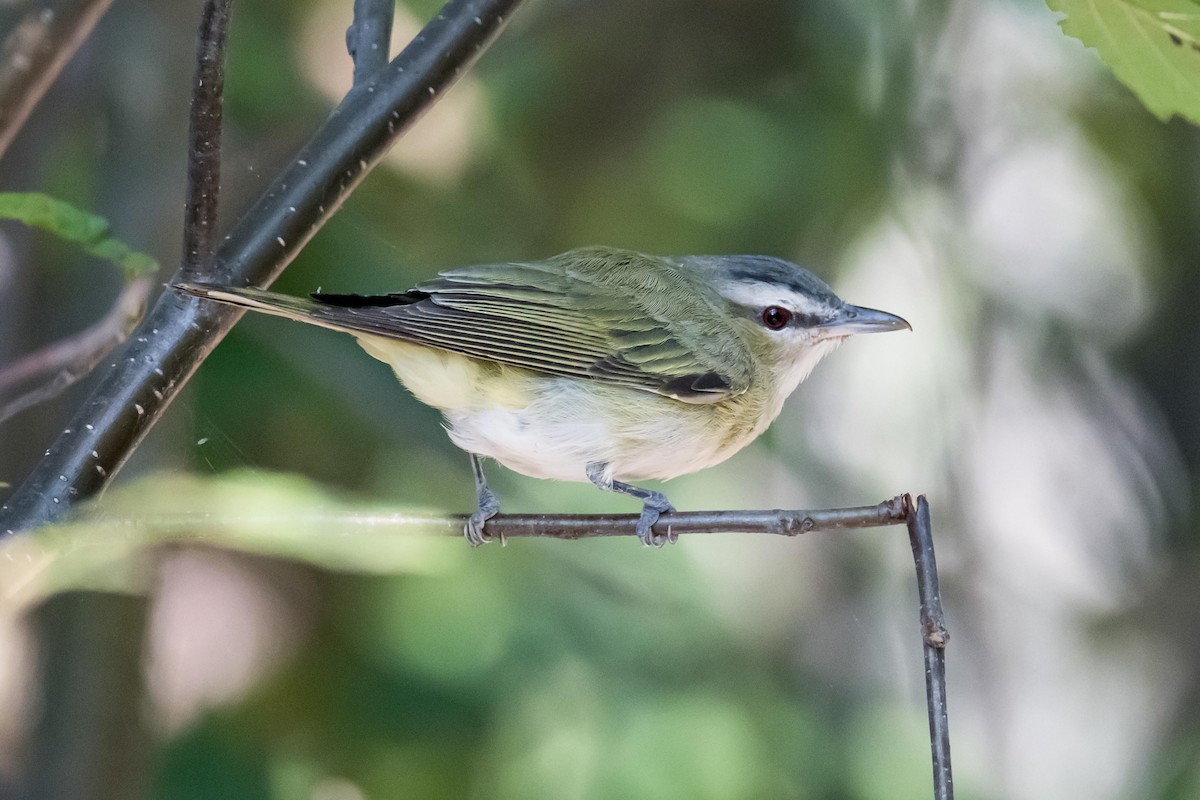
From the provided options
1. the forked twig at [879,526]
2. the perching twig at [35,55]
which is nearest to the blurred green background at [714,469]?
the perching twig at [35,55]

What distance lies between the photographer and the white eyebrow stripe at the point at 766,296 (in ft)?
9.04

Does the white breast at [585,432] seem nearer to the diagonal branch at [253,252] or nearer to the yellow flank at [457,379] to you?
the yellow flank at [457,379]

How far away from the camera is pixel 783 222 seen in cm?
418

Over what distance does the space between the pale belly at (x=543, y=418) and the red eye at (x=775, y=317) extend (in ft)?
1.71

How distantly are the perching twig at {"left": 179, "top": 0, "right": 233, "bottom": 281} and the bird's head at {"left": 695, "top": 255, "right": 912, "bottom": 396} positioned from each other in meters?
1.49

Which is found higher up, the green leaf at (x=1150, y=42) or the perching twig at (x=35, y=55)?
the perching twig at (x=35, y=55)

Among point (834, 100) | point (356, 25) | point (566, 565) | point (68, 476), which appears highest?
point (834, 100)

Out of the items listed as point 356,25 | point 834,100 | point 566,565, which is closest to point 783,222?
point 834,100

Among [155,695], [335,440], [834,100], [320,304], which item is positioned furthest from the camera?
→ [834,100]

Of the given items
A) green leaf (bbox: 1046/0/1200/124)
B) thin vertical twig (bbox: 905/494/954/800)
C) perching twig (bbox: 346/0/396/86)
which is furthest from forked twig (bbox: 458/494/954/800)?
perching twig (bbox: 346/0/396/86)

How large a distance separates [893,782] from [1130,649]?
4.60 feet

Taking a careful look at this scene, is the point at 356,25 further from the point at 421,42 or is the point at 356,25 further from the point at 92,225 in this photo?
the point at 92,225

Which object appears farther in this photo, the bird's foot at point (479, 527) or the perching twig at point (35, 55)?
the bird's foot at point (479, 527)

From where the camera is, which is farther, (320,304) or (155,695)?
(155,695)
